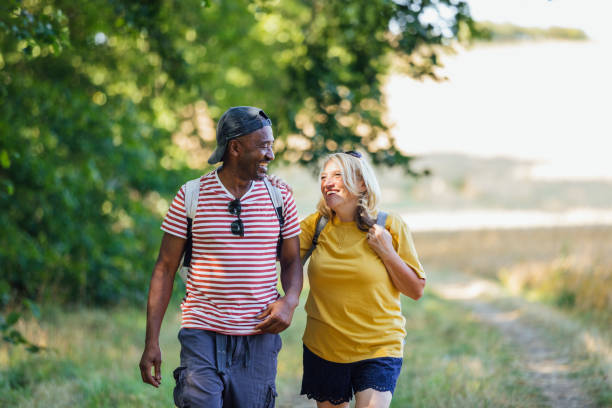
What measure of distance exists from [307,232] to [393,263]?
1.85 ft

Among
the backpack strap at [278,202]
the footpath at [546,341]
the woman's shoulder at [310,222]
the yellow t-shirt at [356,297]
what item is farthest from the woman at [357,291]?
the footpath at [546,341]

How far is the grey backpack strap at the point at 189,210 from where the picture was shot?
3316 mm

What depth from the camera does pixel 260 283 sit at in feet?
10.8

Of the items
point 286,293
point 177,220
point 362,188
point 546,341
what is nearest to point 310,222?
point 362,188

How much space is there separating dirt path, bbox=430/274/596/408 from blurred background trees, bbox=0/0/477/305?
243 cm

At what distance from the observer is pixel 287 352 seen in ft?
25.6

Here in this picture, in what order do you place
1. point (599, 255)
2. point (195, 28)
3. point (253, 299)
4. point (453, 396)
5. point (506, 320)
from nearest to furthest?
1. point (253, 299)
2. point (453, 396)
3. point (506, 320)
4. point (599, 255)
5. point (195, 28)

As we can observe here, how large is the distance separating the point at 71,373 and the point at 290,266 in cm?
337

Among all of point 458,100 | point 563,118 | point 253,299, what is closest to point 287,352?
point 253,299

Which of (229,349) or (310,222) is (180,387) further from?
(310,222)

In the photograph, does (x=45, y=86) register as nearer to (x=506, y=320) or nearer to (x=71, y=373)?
(x=71, y=373)

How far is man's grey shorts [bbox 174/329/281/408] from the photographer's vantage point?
320 cm

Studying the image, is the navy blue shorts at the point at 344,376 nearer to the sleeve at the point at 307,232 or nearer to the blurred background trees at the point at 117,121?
the sleeve at the point at 307,232

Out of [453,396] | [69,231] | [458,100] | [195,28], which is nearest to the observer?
[453,396]
